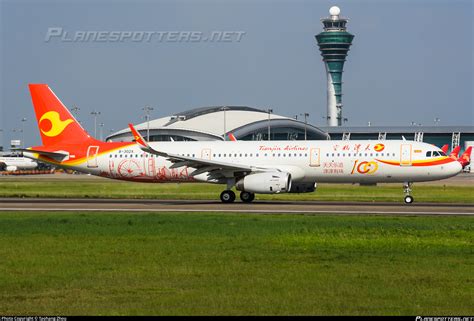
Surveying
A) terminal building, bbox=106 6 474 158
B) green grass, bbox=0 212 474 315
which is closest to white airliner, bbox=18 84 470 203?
green grass, bbox=0 212 474 315

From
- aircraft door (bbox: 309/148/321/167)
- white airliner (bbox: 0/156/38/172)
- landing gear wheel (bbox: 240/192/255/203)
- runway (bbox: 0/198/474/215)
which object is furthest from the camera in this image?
white airliner (bbox: 0/156/38/172)

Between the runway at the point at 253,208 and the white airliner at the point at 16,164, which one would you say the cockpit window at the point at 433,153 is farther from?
the white airliner at the point at 16,164

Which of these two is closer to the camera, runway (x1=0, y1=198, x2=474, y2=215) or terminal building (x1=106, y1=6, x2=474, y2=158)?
runway (x1=0, y1=198, x2=474, y2=215)

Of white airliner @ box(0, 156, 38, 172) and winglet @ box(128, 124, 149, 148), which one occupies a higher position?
white airliner @ box(0, 156, 38, 172)

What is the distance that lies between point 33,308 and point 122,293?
2.11m

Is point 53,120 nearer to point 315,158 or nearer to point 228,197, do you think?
point 228,197

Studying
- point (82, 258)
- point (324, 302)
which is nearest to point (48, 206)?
point (82, 258)

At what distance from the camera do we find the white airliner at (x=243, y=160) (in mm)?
45875

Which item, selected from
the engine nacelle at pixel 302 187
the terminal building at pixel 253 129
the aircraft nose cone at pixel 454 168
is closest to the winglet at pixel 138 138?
the engine nacelle at pixel 302 187

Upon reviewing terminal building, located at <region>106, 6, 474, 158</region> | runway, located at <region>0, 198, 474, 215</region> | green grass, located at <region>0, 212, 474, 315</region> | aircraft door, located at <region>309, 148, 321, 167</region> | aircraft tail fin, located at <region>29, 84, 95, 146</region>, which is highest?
terminal building, located at <region>106, 6, 474, 158</region>

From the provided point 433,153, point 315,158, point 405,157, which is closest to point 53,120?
point 315,158

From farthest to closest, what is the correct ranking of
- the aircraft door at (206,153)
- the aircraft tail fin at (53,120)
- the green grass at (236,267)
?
the aircraft tail fin at (53,120) < the aircraft door at (206,153) < the green grass at (236,267)

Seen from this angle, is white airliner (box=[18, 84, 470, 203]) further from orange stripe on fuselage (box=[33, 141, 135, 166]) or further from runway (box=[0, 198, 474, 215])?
runway (box=[0, 198, 474, 215])

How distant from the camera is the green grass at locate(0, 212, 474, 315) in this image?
51.0 feet
